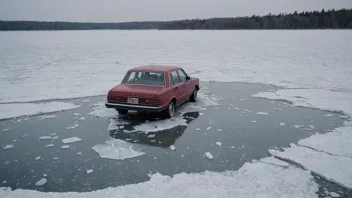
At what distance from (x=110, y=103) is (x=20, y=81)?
8651mm

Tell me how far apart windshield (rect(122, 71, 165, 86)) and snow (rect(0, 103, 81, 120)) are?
→ 2507 millimetres

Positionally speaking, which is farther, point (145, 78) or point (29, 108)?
point (29, 108)

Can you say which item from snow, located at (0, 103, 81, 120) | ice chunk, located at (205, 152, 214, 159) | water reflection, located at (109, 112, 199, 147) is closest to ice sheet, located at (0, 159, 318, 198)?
ice chunk, located at (205, 152, 214, 159)

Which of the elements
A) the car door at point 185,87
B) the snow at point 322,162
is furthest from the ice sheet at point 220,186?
the car door at point 185,87

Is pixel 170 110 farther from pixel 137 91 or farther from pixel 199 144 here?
pixel 199 144

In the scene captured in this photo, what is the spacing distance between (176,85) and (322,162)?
4.51 m

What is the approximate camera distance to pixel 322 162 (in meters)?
5.08

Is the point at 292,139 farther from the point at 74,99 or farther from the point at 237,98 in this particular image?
the point at 74,99

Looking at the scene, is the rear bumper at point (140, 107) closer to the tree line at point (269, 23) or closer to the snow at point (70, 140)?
the snow at point (70, 140)

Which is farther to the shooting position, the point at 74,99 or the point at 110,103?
the point at 74,99

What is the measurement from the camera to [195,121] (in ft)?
25.1

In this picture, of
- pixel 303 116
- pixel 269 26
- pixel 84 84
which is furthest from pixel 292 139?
pixel 269 26

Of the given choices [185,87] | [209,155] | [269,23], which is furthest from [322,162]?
[269,23]

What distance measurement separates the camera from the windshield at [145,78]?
7682 mm
